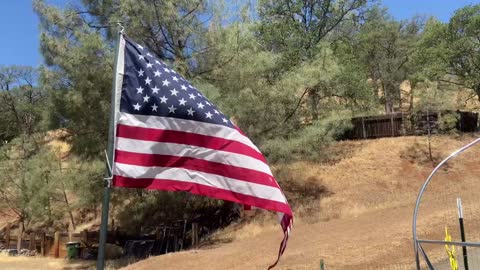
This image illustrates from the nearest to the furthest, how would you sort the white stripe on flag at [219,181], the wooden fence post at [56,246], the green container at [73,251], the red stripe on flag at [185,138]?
the red stripe on flag at [185,138], the white stripe on flag at [219,181], the green container at [73,251], the wooden fence post at [56,246]

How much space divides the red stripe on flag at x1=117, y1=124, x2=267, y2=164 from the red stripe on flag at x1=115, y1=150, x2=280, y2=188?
0.18 meters

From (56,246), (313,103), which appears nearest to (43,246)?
(56,246)

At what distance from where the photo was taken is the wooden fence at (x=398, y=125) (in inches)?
1468

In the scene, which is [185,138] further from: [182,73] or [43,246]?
[43,246]

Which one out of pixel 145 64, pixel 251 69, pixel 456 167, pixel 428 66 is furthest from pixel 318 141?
pixel 145 64

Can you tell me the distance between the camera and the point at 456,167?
33188 millimetres

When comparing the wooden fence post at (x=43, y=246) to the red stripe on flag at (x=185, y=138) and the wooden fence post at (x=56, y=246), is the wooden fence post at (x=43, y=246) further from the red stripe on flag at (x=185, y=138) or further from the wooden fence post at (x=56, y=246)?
the red stripe on flag at (x=185, y=138)

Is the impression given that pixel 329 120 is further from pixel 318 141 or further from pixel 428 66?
pixel 428 66

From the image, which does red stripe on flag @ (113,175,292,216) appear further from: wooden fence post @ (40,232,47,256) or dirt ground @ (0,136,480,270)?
wooden fence post @ (40,232,47,256)

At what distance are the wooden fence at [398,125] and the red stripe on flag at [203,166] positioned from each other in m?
32.6

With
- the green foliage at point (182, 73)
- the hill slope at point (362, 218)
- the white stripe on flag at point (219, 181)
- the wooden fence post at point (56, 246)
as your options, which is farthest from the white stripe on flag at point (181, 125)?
the wooden fence post at point (56, 246)

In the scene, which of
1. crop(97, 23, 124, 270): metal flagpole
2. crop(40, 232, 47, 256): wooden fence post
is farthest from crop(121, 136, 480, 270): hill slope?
crop(40, 232, 47, 256): wooden fence post

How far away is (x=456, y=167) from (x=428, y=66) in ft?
24.9

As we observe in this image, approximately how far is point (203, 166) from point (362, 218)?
18848 millimetres
